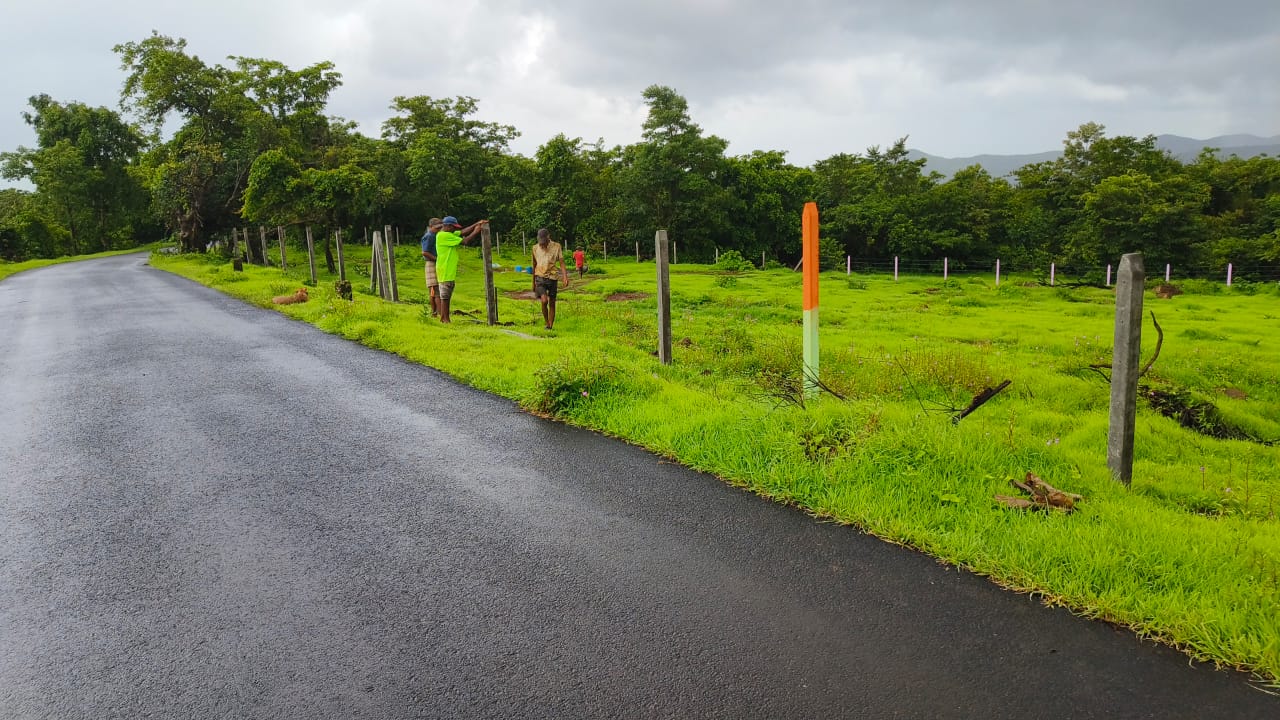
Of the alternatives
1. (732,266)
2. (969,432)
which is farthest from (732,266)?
(969,432)

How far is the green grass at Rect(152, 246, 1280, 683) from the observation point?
3.42 m

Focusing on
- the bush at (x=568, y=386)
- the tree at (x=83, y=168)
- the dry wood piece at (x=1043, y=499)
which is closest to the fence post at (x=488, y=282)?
the bush at (x=568, y=386)

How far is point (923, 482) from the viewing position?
4566mm

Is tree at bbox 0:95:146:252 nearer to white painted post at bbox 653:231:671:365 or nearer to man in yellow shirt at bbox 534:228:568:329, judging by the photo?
man in yellow shirt at bbox 534:228:568:329

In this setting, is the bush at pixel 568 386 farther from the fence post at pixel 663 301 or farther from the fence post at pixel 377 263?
the fence post at pixel 377 263

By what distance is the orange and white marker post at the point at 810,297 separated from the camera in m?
6.12

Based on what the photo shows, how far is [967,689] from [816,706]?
586 mm

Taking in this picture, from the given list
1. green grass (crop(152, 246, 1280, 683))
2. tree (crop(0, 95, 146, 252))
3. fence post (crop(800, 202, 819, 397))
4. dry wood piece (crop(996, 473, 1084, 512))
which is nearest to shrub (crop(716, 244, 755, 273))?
green grass (crop(152, 246, 1280, 683))

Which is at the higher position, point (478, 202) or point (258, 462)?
point (478, 202)

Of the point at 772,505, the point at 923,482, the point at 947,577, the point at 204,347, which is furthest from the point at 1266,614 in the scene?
the point at 204,347

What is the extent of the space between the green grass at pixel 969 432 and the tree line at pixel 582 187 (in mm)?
21442

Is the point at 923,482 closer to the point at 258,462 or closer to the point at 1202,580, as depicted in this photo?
the point at 1202,580

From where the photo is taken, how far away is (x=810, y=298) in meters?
6.14

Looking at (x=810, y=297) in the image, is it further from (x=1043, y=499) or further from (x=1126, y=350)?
(x=1043, y=499)
